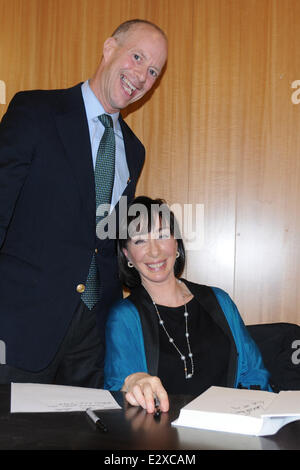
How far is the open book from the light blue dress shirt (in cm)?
99

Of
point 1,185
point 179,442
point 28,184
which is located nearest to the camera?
point 179,442

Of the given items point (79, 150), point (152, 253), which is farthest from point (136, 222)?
point (79, 150)

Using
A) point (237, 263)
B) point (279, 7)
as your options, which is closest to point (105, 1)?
point (279, 7)

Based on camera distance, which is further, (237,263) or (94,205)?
(237,263)

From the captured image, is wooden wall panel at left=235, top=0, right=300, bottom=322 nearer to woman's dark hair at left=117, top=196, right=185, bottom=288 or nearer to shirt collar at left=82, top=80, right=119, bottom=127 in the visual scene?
woman's dark hair at left=117, top=196, right=185, bottom=288

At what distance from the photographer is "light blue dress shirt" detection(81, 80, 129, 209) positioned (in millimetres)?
1890

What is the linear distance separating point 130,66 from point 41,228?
67 cm

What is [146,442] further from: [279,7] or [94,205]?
[279,7]

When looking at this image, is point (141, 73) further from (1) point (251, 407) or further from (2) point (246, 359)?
(1) point (251, 407)

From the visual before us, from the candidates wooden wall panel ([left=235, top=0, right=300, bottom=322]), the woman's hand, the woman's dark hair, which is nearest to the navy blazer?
the woman's dark hair

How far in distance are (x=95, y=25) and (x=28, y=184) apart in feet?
3.96

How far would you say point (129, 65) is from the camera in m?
1.90

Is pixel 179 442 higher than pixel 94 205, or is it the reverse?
pixel 94 205

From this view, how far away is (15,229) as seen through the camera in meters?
1.69
